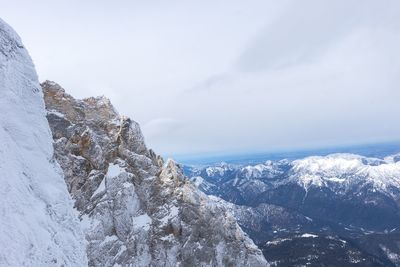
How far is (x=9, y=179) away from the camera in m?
28.7

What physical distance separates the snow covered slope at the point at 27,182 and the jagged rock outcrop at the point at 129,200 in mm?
64276

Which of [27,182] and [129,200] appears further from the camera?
[129,200]

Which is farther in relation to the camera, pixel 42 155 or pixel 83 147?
pixel 83 147

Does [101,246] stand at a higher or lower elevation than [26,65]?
lower

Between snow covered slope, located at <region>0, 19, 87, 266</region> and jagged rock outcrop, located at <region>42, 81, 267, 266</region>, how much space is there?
64276mm

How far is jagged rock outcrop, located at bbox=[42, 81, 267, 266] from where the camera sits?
103 meters

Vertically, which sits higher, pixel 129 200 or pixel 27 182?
pixel 27 182

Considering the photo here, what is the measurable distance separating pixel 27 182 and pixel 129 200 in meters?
77.9

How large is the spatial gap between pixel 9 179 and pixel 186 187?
303 ft

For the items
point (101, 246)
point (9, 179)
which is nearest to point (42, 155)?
point (9, 179)

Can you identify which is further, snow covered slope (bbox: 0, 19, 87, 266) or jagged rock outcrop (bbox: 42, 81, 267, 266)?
jagged rock outcrop (bbox: 42, 81, 267, 266)

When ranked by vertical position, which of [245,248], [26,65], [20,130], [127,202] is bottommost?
[245,248]

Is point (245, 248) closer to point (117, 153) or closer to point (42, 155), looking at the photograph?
point (117, 153)

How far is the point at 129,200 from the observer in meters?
108
